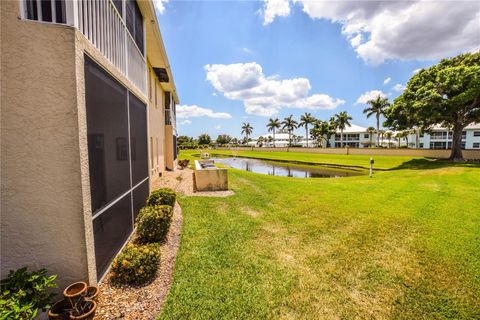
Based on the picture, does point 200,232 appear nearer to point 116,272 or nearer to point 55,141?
point 116,272

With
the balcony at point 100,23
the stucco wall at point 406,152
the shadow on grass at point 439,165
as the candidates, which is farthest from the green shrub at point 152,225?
the stucco wall at point 406,152

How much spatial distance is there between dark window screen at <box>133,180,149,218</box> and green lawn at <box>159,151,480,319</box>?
57.2 inches

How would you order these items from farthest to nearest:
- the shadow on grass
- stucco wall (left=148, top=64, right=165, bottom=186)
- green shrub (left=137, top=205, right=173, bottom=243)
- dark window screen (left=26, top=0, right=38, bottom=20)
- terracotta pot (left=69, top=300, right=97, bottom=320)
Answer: the shadow on grass < stucco wall (left=148, top=64, right=165, bottom=186) < green shrub (left=137, top=205, right=173, bottom=243) < dark window screen (left=26, top=0, right=38, bottom=20) < terracotta pot (left=69, top=300, right=97, bottom=320)

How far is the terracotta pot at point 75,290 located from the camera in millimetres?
2981

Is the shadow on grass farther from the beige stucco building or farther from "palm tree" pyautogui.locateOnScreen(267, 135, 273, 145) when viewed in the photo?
"palm tree" pyautogui.locateOnScreen(267, 135, 273, 145)

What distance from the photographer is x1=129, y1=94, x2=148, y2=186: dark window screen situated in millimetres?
6156

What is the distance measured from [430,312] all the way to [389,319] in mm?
709

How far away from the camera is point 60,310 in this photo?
3020 millimetres

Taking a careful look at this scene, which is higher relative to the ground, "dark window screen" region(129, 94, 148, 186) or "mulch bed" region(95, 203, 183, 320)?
"dark window screen" region(129, 94, 148, 186)

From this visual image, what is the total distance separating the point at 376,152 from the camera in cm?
3872

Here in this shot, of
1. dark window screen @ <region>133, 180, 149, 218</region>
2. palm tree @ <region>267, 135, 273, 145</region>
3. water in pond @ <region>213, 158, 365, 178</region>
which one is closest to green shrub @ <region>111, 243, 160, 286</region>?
dark window screen @ <region>133, 180, 149, 218</region>

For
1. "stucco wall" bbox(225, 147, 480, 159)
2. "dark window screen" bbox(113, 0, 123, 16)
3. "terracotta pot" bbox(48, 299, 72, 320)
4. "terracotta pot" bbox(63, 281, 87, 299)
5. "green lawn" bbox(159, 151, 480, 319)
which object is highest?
"dark window screen" bbox(113, 0, 123, 16)

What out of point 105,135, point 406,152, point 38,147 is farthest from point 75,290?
point 406,152

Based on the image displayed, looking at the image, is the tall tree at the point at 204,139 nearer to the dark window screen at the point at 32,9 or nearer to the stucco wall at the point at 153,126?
→ the stucco wall at the point at 153,126
